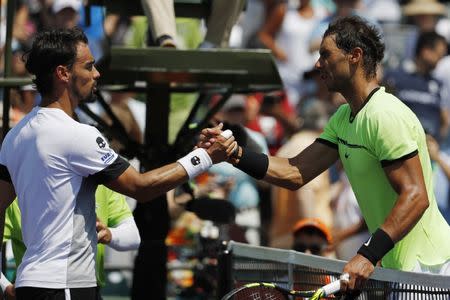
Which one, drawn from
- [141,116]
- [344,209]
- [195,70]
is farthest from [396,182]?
[141,116]

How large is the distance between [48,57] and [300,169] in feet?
5.25

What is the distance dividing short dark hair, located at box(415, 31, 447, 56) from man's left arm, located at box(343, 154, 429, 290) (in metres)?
8.18

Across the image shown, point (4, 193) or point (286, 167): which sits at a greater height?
point (286, 167)

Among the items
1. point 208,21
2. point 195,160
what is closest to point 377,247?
point 195,160

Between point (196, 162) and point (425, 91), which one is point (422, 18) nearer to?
point (425, 91)

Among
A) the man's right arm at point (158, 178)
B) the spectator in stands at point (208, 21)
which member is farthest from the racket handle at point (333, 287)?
the spectator in stands at point (208, 21)

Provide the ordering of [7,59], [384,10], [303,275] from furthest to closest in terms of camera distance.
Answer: [384,10] → [7,59] → [303,275]

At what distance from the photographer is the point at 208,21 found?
8320mm

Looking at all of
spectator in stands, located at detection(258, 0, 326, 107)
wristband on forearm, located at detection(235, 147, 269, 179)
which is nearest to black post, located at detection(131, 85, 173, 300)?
wristband on forearm, located at detection(235, 147, 269, 179)

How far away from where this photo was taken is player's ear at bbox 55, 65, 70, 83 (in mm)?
5734

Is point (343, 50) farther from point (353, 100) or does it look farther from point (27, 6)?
point (27, 6)

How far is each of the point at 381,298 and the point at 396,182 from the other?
53 centimetres

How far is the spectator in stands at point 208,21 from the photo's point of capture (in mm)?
7797

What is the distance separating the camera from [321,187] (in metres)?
11.6
